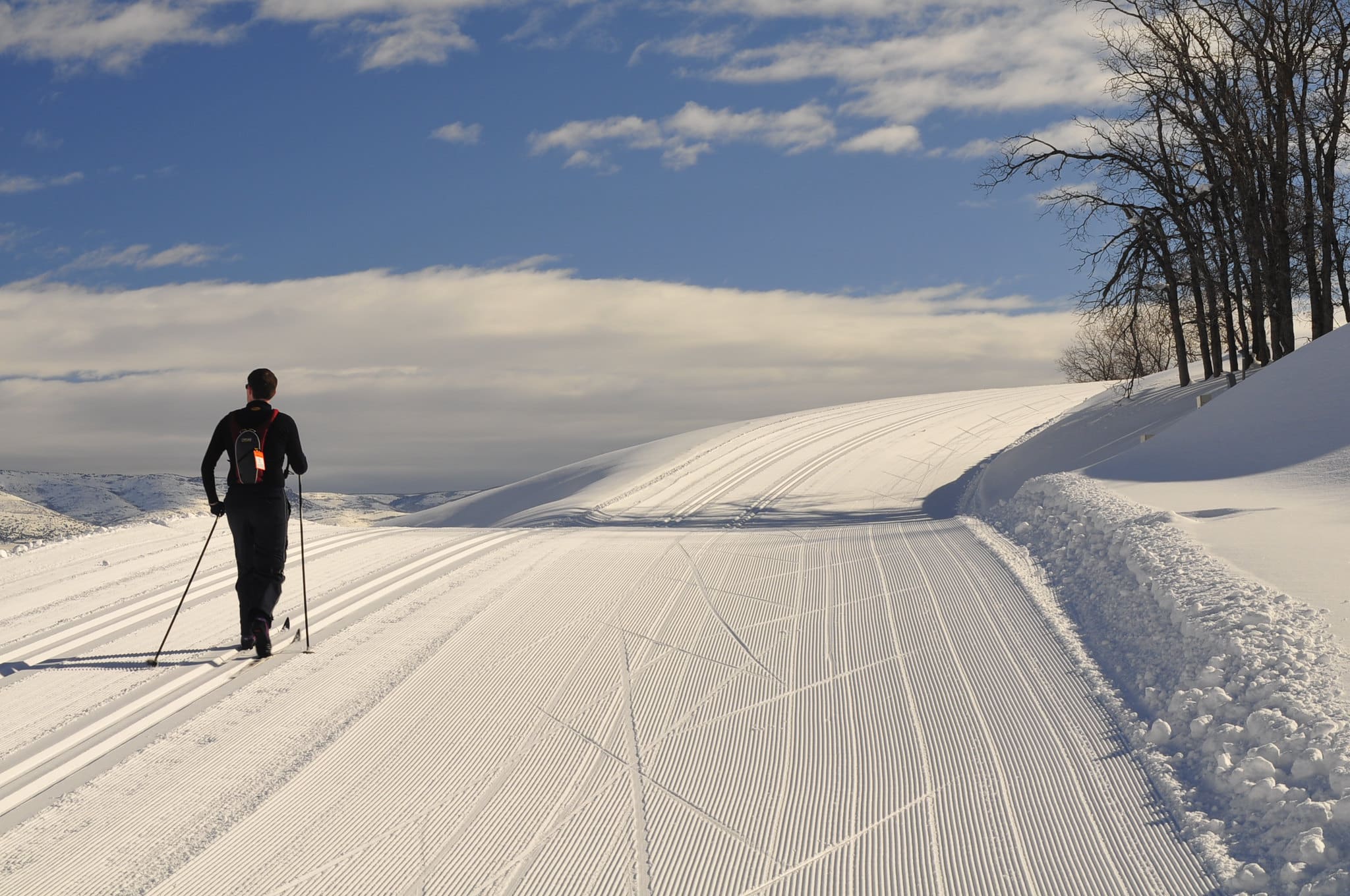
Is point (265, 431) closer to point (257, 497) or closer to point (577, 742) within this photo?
point (257, 497)

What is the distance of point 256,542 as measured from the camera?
7230mm

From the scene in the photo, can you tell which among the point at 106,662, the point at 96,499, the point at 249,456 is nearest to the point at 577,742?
the point at 249,456

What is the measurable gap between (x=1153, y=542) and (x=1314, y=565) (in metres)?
1.18

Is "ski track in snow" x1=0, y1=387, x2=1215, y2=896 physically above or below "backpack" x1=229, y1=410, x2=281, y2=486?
below

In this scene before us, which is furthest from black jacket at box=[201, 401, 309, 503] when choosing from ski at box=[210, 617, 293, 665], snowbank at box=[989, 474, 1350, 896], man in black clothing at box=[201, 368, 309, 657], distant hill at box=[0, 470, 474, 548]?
distant hill at box=[0, 470, 474, 548]

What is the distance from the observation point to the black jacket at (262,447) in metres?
7.26

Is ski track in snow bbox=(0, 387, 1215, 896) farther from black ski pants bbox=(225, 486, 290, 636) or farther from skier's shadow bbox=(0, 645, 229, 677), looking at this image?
black ski pants bbox=(225, 486, 290, 636)

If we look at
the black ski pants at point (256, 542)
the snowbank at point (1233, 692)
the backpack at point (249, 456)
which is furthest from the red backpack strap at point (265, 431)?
the snowbank at point (1233, 692)

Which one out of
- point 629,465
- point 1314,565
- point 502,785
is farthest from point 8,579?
point 629,465

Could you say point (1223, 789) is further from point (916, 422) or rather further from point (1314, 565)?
point (916, 422)

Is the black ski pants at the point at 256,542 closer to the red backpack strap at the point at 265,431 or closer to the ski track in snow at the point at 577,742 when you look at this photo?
the red backpack strap at the point at 265,431

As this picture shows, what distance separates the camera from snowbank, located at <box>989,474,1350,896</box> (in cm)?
375

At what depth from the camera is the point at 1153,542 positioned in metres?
8.24

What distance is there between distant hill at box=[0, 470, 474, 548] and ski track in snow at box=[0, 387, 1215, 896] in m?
57.4
